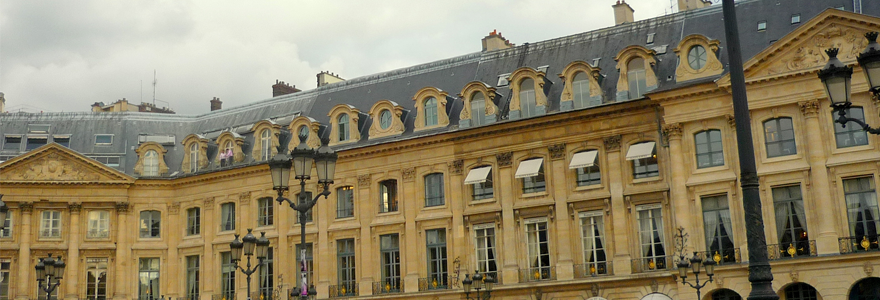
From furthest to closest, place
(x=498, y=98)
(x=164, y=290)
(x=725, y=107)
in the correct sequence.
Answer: (x=164, y=290) → (x=498, y=98) → (x=725, y=107)

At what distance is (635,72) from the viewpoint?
122 feet

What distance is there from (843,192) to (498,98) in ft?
45.6

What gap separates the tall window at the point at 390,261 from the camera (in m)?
41.3

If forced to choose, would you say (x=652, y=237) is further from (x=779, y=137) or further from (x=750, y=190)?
(x=750, y=190)

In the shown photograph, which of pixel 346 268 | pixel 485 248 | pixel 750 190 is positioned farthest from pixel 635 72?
pixel 750 190

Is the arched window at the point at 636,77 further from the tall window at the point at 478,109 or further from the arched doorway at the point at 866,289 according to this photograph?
the arched doorway at the point at 866,289

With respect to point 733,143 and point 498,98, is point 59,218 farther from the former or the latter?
point 733,143

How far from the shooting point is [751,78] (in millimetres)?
33656

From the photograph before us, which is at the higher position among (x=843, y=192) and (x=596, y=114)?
(x=596, y=114)

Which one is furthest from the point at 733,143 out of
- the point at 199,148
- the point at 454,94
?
the point at 199,148

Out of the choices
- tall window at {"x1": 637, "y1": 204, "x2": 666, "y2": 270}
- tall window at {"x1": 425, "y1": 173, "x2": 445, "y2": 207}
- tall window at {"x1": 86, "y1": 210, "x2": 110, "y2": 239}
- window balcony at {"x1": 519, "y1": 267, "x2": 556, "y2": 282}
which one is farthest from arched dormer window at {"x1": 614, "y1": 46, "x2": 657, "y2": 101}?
tall window at {"x1": 86, "y1": 210, "x2": 110, "y2": 239}

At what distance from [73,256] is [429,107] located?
1855cm

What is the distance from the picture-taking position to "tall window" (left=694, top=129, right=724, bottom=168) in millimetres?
34656

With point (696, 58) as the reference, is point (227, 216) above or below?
below
